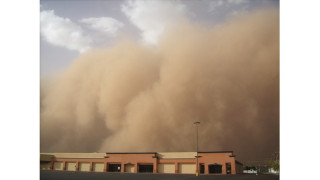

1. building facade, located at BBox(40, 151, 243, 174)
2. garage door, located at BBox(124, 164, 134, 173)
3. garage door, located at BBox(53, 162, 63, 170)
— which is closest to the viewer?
building facade, located at BBox(40, 151, 243, 174)

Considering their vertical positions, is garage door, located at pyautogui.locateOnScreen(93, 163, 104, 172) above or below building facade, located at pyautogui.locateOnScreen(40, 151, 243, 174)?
below

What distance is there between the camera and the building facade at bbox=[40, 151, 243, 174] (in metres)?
33.4

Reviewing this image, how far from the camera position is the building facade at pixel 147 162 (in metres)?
33.4

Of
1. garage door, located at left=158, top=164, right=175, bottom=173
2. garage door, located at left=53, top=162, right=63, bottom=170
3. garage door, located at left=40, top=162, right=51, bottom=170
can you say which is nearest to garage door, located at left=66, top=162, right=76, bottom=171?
garage door, located at left=53, top=162, right=63, bottom=170

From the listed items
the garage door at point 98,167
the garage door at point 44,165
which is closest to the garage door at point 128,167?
the garage door at point 98,167

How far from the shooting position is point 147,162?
36.3m

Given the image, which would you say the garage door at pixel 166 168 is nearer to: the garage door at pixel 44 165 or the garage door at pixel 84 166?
the garage door at pixel 84 166

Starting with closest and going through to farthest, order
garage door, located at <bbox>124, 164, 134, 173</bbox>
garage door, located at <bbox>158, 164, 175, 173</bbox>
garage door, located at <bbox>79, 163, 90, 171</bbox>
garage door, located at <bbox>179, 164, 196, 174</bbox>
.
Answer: garage door, located at <bbox>179, 164, 196, 174</bbox> → garage door, located at <bbox>158, 164, 175, 173</bbox> → garage door, located at <bbox>124, 164, 134, 173</bbox> → garage door, located at <bbox>79, 163, 90, 171</bbox>

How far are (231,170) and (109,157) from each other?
14.7 m

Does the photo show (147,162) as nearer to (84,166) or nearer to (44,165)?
(84,166)

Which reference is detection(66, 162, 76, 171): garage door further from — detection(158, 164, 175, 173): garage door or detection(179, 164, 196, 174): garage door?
detection(179, 164, 196, 174): garage door

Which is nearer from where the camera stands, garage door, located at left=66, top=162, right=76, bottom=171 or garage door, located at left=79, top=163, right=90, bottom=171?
garage door, located at left=79, top=163, right=90, bottom=171

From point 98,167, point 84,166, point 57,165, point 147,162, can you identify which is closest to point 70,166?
point 57,165
